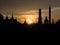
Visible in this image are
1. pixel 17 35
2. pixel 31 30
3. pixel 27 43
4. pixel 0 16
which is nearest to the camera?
pixel 27 43

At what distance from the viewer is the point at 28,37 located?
74.1 ft

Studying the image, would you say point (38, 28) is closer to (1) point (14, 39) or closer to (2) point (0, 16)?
(1) point (14, 39)

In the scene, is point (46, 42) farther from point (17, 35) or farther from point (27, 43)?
point (17, 35)

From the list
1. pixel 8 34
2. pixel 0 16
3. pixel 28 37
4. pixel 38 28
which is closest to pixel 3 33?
pixel 8 34

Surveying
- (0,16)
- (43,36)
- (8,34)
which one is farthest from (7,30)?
(0,16)

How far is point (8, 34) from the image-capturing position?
23.0 m

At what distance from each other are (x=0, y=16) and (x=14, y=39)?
103 ft

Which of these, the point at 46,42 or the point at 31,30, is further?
the point at 31,30

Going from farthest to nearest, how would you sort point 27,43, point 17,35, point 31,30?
1. point 31,30
2. point 17,35
3. point 27,43

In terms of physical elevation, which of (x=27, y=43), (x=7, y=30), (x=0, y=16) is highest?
(x=0, y=16)

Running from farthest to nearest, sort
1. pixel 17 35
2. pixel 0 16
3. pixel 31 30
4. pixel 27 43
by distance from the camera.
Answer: pixel 0 16 < pixel 31 30 < pixel 17 35 < pixel 27 43

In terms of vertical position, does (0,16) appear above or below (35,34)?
above

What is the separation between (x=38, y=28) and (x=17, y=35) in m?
3.65

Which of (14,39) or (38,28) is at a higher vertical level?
(38,28)
